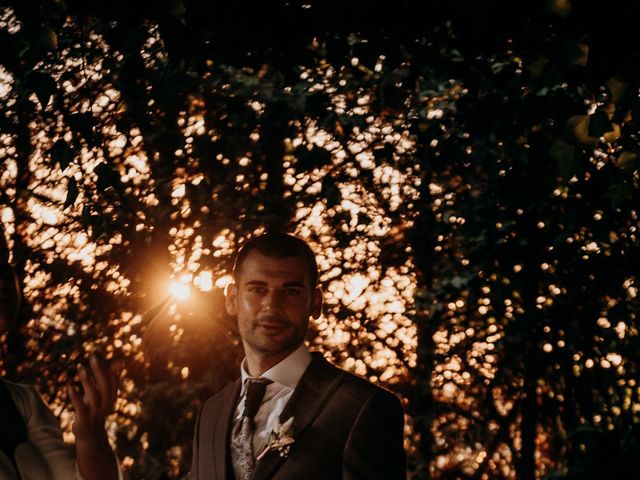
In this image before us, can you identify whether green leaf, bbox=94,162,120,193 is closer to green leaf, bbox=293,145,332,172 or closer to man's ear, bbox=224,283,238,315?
green leaf, bbox=293,145,332,172

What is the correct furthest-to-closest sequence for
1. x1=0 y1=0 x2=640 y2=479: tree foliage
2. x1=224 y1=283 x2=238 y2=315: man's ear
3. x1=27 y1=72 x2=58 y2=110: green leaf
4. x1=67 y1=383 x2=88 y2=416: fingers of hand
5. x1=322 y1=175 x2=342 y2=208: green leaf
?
x1=0 y1=0 x2=640 y2=479: tree foliage < x1=322 y1=175 x2=342 y2=208: green leaf < x1=27 y1=72 x2=58 y2=110: green leaf < x1=224 y1=283 x2=238 y2=315: man's ear < x1=67 y1=383 x2=88 y2=416: fingers of hand

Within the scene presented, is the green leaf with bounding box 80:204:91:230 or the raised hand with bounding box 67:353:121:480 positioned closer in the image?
the raised hand with bounding box 67:353:121:480

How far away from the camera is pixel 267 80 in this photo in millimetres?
7957

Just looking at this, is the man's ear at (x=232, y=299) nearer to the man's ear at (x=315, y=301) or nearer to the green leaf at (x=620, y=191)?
the man's ear at (x=315, y=301)

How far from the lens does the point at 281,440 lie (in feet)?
9.08

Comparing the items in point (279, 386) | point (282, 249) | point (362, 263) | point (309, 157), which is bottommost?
point (279, 386)

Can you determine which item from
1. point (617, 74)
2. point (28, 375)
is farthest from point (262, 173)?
point (617, 74)

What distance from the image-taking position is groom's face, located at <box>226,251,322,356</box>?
290cm

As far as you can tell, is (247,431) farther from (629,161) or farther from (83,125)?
(629,161)

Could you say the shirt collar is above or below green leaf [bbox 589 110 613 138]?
below

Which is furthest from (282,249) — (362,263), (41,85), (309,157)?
(362,263)

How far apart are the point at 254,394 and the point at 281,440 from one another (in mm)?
253

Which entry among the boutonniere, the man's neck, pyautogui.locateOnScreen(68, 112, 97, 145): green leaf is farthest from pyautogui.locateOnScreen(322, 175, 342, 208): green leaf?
the boutonniere

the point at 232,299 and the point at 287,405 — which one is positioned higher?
the point at 232,299
